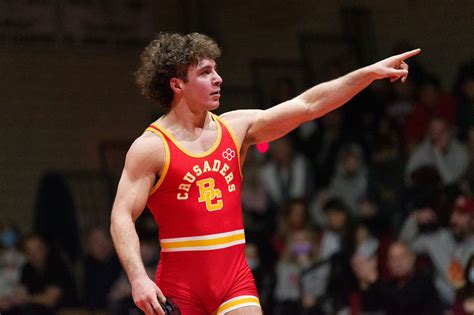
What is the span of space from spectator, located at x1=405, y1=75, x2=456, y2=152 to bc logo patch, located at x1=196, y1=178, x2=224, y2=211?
19.1 feet

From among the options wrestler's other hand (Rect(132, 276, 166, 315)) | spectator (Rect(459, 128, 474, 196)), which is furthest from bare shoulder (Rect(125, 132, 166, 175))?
spectator (Rect(459, 128, 474, 196))

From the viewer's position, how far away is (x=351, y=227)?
10867 millimetres

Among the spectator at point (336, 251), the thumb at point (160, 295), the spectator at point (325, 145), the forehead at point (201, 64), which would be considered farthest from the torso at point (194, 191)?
the spectator at point (325, 145)

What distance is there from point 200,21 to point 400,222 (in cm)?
522

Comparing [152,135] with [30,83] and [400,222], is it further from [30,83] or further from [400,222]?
[30,83]

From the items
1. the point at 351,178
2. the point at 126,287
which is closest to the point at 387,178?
the point at 351,178

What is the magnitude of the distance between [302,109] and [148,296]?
4.82 ft

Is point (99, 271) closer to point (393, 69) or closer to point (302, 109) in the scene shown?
point (302, 109)

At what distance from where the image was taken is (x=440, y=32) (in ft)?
40.3

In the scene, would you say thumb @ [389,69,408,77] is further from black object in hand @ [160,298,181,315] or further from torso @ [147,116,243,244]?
black object in hand @ [160,298,181,315]

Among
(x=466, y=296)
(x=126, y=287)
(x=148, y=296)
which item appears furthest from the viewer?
(x=126, y=287)

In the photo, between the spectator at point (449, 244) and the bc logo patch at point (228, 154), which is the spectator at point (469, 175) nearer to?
the spectator at point (449, 244)

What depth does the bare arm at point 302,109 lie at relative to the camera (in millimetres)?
5715

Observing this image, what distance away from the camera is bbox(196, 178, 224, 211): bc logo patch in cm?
558
